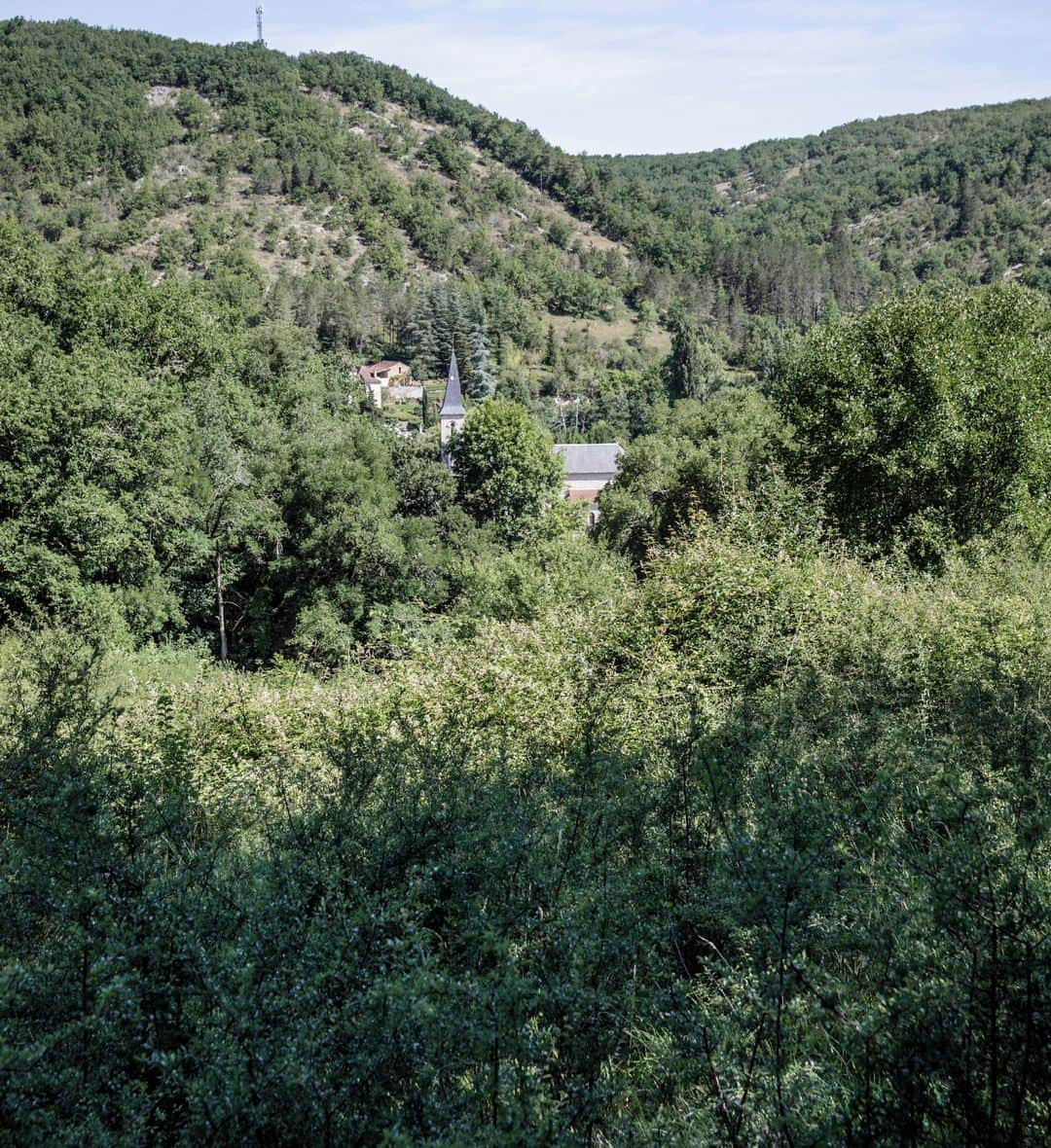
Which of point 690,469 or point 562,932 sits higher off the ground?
point 690,469

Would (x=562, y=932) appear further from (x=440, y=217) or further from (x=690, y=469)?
(x=440, y=217)

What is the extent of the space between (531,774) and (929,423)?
1132cm

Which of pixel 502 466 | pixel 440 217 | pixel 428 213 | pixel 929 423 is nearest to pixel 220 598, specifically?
pixel 502 466

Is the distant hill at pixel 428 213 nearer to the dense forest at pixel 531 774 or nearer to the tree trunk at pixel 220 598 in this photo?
the tree trunk at pixel 220 598

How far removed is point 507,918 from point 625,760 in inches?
91.6

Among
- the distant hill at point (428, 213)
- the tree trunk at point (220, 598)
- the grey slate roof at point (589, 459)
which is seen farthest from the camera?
the distant hill at point (428, 213)

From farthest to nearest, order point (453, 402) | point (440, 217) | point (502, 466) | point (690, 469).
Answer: point (440, 217) < point (453, 402) < point (502, 466) < point (690, 469)

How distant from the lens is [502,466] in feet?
117

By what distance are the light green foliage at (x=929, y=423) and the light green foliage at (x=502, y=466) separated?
63.1 feet

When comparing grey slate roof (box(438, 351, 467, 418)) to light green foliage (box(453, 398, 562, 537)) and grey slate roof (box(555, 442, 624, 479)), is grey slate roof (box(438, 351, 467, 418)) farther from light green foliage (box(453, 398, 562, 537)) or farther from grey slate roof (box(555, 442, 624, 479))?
light green foliage (box(453, 398, 562, 537))

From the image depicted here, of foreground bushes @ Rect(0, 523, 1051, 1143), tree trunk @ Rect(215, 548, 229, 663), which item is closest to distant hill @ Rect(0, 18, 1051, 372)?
tree trunk @ Rect(215, 548, 229, 663)

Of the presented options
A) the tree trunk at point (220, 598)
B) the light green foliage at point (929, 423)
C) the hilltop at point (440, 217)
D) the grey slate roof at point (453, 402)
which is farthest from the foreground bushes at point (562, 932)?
the hilltop at point (440, 217)

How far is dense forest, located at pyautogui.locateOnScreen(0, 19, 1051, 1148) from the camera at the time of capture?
2.60 meters

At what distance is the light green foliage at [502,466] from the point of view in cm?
3472
